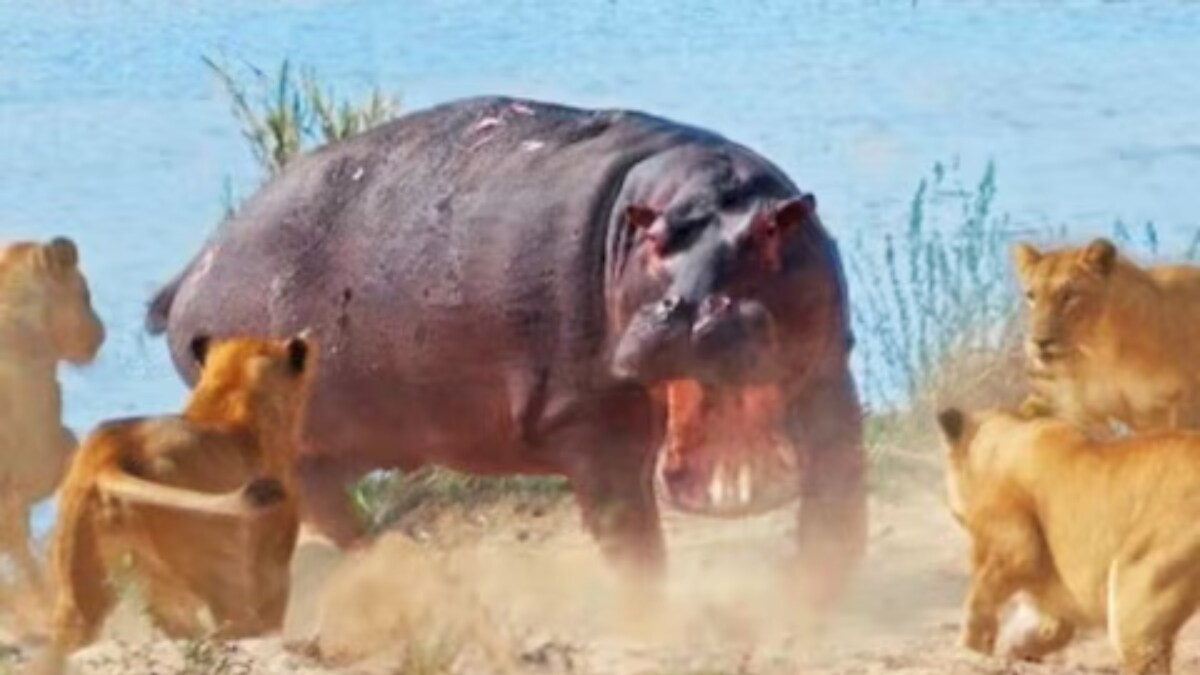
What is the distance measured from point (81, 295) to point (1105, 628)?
3904mm

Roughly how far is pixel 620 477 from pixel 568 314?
481 mm

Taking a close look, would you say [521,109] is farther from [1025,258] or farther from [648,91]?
[648,91]

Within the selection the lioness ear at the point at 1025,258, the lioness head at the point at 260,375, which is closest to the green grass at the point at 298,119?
the lioness ear at the point at 1025,258

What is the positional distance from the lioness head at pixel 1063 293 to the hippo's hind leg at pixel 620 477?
4.40 feet

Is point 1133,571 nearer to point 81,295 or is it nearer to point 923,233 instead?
point 81,295

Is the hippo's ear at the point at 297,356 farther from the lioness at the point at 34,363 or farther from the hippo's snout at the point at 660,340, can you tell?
the lioness at the point at 34,363

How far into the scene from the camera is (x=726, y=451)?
12586 mm

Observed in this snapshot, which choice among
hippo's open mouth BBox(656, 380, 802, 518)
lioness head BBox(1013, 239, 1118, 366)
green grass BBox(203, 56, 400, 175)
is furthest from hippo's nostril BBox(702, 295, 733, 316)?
green grass BBox(203, 56, 400, 175)

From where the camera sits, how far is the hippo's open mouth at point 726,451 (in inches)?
Answer: 488

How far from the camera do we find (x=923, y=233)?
19.0m

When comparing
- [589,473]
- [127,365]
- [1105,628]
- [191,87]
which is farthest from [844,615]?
[191,87]

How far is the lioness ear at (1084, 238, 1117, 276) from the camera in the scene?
1291 cm

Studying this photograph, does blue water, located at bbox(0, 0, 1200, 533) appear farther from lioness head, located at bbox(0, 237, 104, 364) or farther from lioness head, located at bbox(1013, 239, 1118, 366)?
lioness head, located at bbox(1013, 239, 1118, 366)

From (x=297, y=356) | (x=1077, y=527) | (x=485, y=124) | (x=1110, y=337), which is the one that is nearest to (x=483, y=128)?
(x=485, y=124)
